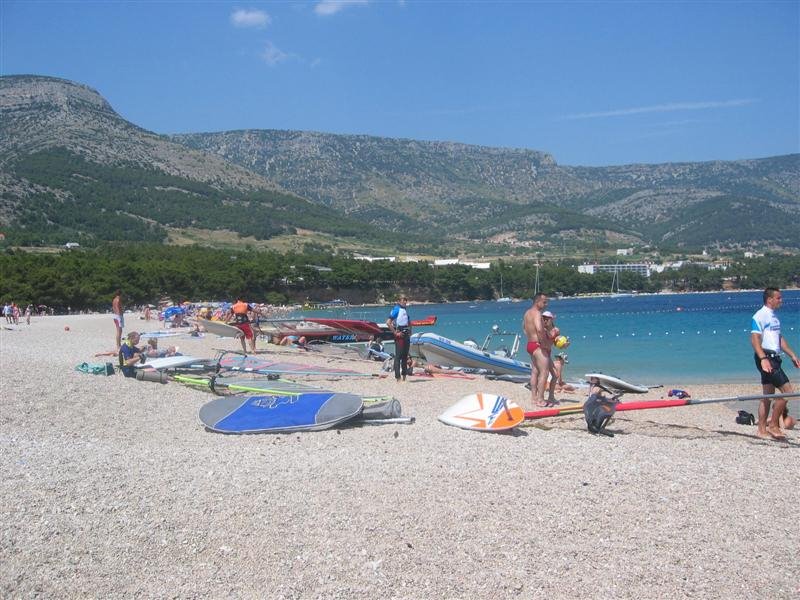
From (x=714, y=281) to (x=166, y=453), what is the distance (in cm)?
14976

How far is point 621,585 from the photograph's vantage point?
501 centimetres

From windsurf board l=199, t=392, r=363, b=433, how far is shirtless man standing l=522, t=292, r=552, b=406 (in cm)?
280

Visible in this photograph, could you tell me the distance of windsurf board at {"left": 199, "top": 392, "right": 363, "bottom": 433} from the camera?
372 inches

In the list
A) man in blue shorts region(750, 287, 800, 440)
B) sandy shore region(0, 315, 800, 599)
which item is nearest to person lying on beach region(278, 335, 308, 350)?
Answer: sandy shore region(0, 315, 800, 599)

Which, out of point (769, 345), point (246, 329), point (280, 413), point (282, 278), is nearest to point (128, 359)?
point (280, 413)

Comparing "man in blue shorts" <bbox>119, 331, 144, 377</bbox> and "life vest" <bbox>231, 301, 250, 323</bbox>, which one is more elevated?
"life vest" <bbox>231, 301, 250, 323</bbox>

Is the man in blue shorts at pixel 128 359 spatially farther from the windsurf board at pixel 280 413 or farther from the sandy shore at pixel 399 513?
the windsurf board at pixel 280 413

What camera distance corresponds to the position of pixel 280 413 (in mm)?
9641

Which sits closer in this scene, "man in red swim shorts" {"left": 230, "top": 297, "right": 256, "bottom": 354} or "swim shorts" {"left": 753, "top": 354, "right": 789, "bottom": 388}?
"swim shorts" {"left": 753, "top": 354, "right": 789, "bottom": 388}

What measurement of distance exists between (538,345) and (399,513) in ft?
17.8

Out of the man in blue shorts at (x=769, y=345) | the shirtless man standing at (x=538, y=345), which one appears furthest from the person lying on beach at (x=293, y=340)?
the man in blue shorts at (x=769, y=345)

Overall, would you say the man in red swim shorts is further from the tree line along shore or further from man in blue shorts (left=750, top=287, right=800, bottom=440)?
the tree line along shore

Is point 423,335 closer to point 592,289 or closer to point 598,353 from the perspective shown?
point 598,353

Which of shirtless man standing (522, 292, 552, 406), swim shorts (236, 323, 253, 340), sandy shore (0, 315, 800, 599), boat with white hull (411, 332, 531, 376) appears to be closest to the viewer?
sandy shore (0, 315, 800, 599)
